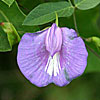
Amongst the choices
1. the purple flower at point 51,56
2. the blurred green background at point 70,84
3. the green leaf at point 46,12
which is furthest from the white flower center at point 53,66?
the blurred green background at point 70,84

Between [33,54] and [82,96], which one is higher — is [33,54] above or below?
above

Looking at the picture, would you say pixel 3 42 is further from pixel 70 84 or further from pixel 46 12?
pixel 70 84

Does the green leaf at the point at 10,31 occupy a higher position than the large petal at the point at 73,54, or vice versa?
the green leaf at the point at 10,31

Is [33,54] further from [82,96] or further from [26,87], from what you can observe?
[82,96]

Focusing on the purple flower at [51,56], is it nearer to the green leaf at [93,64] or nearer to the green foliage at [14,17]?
the green foliage at [14,17]

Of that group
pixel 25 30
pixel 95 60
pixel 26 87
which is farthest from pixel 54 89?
pixel 25 30

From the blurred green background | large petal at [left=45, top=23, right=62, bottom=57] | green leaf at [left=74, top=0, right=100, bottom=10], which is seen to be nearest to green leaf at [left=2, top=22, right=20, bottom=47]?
large petal at [left=45, top=23, right=62, bottom=57]

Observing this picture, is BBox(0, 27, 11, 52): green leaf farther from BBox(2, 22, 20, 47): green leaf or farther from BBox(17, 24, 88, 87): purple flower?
BBox(17, 24, 88, 87): purple flower
